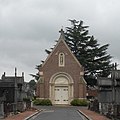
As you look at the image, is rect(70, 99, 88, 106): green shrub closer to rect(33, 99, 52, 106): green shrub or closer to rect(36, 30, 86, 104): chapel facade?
rect(36, 30, 86, 104): chapel facade

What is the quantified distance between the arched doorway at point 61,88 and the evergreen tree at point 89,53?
47.7 feet

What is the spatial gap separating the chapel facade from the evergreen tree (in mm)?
14005

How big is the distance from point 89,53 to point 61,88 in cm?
1726

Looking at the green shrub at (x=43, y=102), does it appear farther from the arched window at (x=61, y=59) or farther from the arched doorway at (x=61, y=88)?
the arched window at (x=61, y=59)

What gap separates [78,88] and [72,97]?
5.61 feet

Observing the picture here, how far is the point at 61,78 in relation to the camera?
71062 millimetres

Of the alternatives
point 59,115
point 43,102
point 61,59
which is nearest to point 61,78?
point 61,59

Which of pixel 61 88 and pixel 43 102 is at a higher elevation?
pixel 61 88

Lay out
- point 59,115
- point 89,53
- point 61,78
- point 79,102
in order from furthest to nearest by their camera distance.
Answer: point 89,53
point 61,78
point 79,102
point 59,115

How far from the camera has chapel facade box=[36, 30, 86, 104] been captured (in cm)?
7050

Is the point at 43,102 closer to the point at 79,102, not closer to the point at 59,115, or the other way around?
the point at 79,102

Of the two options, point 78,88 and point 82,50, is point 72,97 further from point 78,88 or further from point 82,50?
point 82,50

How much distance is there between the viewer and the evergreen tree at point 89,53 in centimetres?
8531

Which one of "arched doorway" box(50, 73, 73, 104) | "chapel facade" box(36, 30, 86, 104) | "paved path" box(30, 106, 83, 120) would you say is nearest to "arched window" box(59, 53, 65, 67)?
"chapel facade" box(36, 30, 86, 104)
